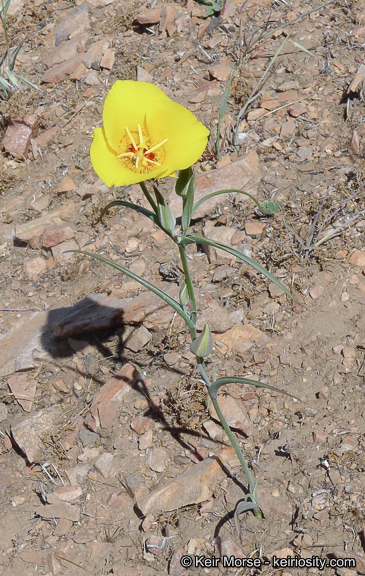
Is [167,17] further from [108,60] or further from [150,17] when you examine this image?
[108,60]

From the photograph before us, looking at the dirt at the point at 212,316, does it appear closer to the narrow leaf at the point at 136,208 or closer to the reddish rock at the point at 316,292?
the reddish rock at the point at 316,292

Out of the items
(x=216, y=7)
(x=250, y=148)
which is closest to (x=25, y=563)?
(x=250, y=148)

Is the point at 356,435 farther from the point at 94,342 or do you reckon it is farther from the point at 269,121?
the point at 269,121

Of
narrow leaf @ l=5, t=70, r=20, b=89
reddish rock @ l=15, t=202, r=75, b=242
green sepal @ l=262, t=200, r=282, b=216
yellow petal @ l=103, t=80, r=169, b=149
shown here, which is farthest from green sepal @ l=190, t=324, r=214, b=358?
narrow leaf @ l=5, t=70, r=20, b=89

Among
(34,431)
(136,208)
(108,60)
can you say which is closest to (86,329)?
(34,431)

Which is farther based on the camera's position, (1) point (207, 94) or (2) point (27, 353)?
(1) point (207, 94)

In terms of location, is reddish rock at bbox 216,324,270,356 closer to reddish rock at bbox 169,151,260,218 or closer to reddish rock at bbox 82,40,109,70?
reddish rock at bbox 169,151,260,218

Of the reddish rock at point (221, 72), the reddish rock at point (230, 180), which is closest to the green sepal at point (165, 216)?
the reddish rock at point (230, 180)
